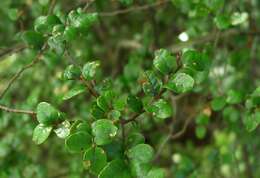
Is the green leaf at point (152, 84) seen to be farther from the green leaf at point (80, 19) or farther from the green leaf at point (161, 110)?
the green leaf at point (80, 19)

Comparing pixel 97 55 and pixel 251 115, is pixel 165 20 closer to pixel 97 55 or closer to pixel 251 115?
pixel 97 55

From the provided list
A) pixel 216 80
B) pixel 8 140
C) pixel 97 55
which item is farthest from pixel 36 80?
pixel 216 80

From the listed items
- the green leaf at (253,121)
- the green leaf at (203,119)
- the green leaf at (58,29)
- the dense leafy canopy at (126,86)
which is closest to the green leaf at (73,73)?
the dense leafy canopy at (126,86)

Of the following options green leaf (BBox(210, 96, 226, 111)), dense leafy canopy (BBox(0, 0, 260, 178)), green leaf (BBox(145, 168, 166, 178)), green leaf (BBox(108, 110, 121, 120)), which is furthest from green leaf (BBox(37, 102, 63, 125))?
green leaf (BBox(210, 96, 226, 111))

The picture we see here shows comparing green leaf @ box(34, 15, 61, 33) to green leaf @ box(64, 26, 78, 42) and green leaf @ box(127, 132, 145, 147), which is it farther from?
green leaf @ box(127, 132, 145, 147)

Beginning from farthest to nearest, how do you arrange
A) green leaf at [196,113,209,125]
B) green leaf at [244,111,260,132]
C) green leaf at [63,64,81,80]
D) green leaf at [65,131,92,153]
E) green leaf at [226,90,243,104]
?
green leaf at [196,113,209,125]
green leaf at [226,90,243,104]
green leaf at [244,111,260,132]
green leaf at [63,64,81,80]
green leaf at [65,131,92,153]

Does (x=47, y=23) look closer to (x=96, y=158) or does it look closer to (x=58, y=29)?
(x=58, y=29)

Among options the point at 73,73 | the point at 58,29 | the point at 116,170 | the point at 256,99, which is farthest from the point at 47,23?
the point at 256,99
